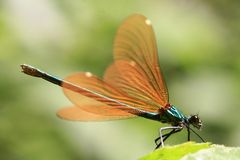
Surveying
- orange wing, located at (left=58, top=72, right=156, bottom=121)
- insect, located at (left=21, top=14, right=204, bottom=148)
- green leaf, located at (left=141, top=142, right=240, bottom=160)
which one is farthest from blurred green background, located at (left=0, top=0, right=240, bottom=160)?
green leaf, located at (left=141, top=142, right=240, bottom=160)

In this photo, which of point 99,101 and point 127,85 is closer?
point 99,101

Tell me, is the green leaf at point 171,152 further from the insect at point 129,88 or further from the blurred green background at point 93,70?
the blurred green background at point 93,70

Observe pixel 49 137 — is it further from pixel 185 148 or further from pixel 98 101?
pixel 185 148

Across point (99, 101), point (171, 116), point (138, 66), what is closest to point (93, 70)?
point (138, 66)

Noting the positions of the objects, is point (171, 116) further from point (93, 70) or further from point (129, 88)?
point (93, 70)

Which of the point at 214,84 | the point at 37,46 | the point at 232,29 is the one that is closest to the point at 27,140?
the point at 37,46

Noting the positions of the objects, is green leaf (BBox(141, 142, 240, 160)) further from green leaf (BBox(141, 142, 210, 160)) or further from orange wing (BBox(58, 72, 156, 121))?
orange wing (BBox(58, 72, 156, 121))
